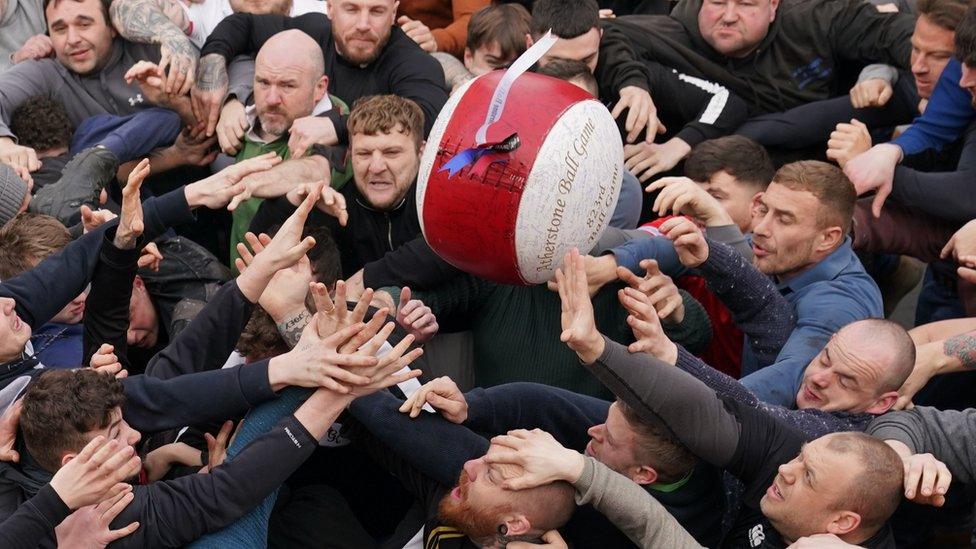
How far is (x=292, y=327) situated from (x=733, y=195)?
2.47 meters

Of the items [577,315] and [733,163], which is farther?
[733,163]

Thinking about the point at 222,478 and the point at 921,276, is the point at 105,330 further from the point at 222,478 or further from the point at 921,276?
the point at 921,276

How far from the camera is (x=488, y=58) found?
7.51 m

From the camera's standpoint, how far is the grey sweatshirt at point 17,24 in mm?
7699

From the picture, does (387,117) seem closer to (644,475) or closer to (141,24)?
(141,24)

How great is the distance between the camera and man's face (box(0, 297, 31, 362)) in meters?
4.99

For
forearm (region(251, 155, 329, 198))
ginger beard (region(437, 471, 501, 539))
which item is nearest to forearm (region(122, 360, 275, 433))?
ginger beard (region(437, 471, 501, 539))

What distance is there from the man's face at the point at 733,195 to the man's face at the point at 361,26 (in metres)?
2.05

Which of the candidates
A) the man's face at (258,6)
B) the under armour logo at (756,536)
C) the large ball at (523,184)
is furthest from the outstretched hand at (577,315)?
the man's face at (258,6)

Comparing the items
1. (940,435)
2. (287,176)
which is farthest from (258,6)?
(940,435)

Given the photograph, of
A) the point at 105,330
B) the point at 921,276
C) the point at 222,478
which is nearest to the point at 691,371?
the point at 222,478

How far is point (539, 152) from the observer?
4.94 meters

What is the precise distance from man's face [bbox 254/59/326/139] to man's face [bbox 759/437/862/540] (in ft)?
11.5

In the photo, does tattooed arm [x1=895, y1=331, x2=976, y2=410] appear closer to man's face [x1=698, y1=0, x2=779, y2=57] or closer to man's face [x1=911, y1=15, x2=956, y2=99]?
man's face [x1=911, y1=15, x2=956, y2=99]
